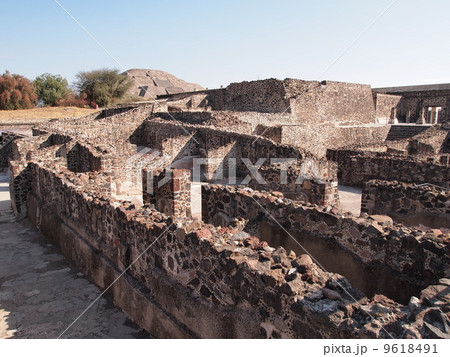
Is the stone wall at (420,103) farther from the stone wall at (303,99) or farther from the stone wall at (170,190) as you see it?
the stone wall at (170,190)

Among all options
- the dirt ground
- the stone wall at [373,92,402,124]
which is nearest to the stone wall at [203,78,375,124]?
the stone wall at [373,92,402,124]

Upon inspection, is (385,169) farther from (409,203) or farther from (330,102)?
(330,102)

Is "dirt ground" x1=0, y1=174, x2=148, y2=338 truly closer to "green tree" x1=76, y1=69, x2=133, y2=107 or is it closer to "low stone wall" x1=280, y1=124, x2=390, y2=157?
"low stone wall" x1=280, y1=124, x2=390, y2=157

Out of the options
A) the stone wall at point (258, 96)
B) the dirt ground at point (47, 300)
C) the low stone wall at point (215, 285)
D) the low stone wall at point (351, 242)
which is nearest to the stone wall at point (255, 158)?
the low stone wall at point (351, 242)

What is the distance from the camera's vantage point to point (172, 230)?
3982 mm

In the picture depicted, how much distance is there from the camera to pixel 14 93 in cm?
4078

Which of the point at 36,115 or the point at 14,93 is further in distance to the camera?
the point at 14,93

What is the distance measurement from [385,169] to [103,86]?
3894cm

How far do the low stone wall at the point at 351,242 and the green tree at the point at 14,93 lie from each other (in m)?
41.9

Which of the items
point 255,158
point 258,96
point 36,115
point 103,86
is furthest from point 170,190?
point 103,86

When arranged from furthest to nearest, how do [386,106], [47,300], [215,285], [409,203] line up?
[386,106]
[409,203]
[47,300]
[215,285]

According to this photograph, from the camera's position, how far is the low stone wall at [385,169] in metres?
9.81

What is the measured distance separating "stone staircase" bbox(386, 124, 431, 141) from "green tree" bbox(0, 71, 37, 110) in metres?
36.6

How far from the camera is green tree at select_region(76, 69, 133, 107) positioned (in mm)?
44125
